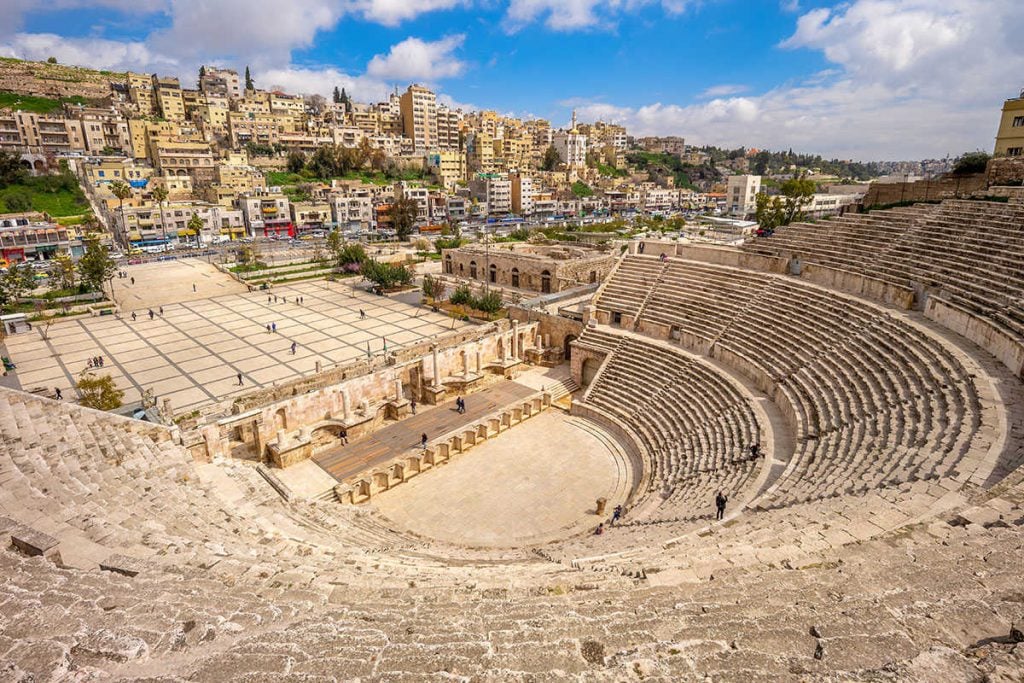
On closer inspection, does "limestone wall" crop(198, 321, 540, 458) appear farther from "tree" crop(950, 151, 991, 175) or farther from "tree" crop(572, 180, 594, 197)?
"tree" crop(572, 180, 594, 197)

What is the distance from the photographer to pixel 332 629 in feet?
20.6

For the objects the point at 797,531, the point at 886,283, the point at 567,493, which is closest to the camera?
the point at 797,531

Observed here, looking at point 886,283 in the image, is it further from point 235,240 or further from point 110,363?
point 235,240

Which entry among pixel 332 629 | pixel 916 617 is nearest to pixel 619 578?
pixel 916 617

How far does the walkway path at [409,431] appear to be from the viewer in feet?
65.4

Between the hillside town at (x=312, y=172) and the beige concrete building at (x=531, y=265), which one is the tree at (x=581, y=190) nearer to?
the hillside town at (x=312, y=172)

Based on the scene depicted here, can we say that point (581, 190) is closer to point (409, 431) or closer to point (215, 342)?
point (215, 342)

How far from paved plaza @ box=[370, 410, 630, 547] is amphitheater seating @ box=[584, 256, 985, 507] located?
259 cm

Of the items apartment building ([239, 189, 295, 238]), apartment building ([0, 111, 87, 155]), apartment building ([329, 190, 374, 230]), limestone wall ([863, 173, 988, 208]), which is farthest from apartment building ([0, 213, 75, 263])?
limestone wall ([863, 173, 988, 208])

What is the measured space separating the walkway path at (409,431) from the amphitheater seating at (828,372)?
4.91m

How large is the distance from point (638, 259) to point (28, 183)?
291ft

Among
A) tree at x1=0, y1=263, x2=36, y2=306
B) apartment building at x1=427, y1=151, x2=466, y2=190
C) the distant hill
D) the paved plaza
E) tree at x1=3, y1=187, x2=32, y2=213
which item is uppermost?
the distant hill

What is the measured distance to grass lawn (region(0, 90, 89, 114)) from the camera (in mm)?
96312

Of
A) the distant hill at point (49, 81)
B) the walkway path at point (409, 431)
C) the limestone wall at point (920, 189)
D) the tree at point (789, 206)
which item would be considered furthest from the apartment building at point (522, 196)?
the distant hill at point (49, 81)
